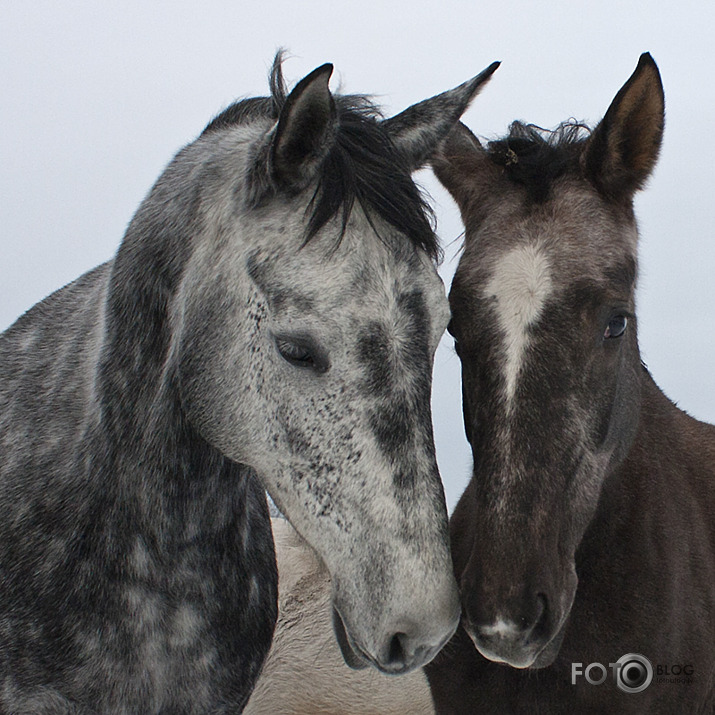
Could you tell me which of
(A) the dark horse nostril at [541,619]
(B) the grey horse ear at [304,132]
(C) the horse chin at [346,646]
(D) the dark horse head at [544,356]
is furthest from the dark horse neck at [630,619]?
(B) the grey horse ear at [304,132]

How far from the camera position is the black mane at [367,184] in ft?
8.03

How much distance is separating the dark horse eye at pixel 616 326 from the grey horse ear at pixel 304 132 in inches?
46.4

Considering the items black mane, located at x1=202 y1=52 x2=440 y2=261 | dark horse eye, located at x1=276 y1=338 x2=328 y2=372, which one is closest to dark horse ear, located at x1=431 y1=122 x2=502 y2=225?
black mane, located at x1=202 y1=52 x2=440 y2=261

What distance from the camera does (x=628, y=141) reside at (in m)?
3.30

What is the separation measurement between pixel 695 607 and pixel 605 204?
1.63 meters

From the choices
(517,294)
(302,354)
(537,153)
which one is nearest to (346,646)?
(302,354)

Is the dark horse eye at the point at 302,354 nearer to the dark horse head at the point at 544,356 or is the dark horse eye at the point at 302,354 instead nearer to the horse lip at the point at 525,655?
the dark horse head at the point at 544,356

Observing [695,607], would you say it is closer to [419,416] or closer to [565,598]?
[565,598]

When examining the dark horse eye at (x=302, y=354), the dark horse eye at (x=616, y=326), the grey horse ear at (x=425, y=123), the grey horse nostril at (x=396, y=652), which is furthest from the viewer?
the dark horse eye at (x=616, y=326)

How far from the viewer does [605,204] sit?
3289 millimetres

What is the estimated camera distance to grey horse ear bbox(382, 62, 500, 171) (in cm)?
Answer: 282

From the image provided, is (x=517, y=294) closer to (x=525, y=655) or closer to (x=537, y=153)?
(x=537, y=153)

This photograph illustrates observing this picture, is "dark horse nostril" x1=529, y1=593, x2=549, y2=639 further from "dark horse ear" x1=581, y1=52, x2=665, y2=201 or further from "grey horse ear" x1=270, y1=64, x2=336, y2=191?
"dark horse ear" x1=581, y1=52, x2=665, y2=201

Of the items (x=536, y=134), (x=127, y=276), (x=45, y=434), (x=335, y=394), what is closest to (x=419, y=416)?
(x=335, y=394)
